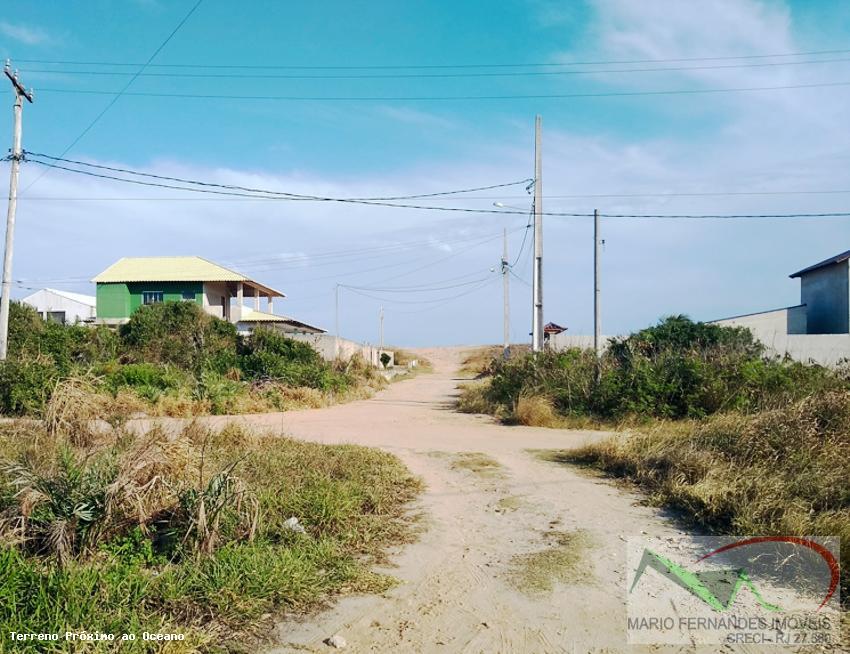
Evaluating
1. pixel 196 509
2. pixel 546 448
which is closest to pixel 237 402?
pixel 546 448

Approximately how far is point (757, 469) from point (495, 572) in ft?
11.6

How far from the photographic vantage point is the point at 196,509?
523cm

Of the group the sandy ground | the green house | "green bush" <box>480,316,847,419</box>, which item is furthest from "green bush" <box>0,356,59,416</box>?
the green house

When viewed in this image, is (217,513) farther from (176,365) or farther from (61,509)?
(176,365)

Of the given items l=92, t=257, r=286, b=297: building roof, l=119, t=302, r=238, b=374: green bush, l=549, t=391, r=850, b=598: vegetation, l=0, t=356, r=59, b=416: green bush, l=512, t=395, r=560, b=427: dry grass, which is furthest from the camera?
l=92, t=257, r=286, b=297: building roof

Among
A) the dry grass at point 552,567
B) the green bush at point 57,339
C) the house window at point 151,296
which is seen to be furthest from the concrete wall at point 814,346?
the house window at point 151,296

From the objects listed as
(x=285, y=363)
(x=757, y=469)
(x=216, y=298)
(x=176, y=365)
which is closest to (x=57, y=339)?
(x=176, y=365)

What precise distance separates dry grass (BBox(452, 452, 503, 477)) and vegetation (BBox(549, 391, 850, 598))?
1.56 m

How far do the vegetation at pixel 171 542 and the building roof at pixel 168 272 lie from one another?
31.1 metres

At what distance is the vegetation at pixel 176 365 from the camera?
15.8 m

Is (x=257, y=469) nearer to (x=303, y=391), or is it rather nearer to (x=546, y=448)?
(x=546, y=448)

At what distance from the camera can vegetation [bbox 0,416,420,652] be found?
13.1 ft

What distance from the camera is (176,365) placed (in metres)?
22.7

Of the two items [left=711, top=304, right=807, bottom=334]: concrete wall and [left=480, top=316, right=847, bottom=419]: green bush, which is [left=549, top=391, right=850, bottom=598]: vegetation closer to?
[left=480, top=316, right=847, bottom=419]: green bush
